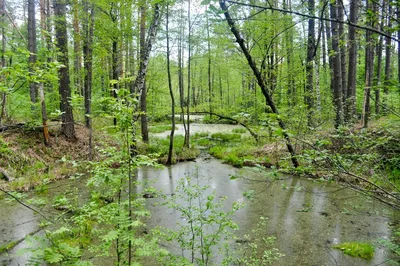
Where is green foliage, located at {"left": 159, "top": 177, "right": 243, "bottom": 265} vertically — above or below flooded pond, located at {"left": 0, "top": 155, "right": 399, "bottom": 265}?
above

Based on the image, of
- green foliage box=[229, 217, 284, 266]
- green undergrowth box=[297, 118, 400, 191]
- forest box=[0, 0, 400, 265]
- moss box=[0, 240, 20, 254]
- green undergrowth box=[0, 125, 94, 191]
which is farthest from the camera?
green undergrowth box=[0, 125, 94, 191]

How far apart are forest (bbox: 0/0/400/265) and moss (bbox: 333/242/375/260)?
0.02 meters

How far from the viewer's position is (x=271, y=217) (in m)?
4.25

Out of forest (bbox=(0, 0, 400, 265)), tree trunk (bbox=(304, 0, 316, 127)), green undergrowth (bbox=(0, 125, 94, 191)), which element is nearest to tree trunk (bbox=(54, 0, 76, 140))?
forest (bbox=(0, 0, 400, 265))

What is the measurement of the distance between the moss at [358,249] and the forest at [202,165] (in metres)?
0.02

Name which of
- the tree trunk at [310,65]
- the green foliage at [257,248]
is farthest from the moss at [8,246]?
the tree trunk at [310,65]

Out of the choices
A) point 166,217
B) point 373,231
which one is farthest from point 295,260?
point 166,217

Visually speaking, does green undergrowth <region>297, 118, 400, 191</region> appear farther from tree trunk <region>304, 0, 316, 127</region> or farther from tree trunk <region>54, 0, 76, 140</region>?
tree trunk <region>54, 0, 76, 140</region>

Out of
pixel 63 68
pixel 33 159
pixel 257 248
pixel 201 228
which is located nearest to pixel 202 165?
pixel 33 159

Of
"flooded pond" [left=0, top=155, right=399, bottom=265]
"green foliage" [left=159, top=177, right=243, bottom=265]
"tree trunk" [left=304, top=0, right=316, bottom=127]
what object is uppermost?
"tree trunk" [left=304, top=0, right=316, bottom=127]

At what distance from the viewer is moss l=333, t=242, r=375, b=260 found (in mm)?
→ 3037

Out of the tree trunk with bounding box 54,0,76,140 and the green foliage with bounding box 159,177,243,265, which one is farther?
the tree trunk with bounding box 54,0,76,140

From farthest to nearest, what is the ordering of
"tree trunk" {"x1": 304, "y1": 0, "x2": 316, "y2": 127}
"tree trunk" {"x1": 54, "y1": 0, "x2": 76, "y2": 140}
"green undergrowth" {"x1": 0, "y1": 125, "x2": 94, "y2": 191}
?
"tree trunk" {"x1": 54, "y1": 0, "x2": 76, "y2": 140} < "tree trunk" {"x1": 304, "y1": 0, "x2": 316, "y2": 127} < "green undergrowth" {"x1": 0, "y1": 125, "x2": 94, "y2": 191}

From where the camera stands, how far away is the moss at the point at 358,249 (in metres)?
3.04
